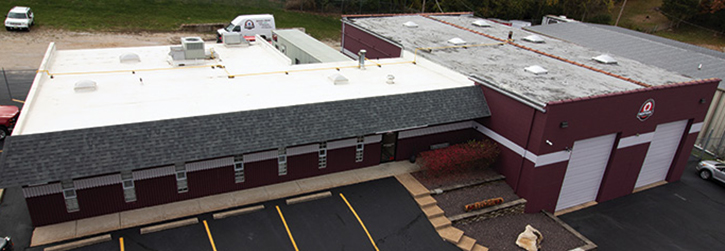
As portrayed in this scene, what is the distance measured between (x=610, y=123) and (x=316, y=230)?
15253 mm

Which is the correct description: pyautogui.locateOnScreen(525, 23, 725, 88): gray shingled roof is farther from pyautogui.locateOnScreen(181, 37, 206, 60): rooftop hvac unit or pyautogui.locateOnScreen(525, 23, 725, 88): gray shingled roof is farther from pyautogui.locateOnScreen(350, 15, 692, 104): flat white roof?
pyautogui.locateOnScreen(181, 37, 206, 60): rooftop hvac unit

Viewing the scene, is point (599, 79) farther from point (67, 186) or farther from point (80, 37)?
point (80, 37)

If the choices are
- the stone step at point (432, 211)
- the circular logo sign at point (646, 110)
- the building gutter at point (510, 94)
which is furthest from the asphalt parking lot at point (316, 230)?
the circular logo sign at point (646, 110)

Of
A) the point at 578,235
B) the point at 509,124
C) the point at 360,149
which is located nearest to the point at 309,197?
the point at 360,149

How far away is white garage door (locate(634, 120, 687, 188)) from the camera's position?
81.4ft

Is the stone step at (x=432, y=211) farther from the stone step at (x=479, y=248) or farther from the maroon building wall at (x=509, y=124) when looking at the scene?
the maroon building wall at (x=509, y=124)

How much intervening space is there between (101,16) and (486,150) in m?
46.7

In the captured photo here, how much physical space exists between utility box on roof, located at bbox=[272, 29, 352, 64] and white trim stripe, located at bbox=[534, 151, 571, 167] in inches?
525

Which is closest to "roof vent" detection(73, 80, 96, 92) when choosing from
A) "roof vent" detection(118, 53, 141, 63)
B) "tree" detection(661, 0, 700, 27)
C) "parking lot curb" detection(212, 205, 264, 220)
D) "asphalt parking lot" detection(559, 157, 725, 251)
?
"roof vent" detection(118, 53, 141, 63)

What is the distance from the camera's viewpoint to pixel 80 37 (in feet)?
144

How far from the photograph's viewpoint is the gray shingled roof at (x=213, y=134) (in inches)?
627

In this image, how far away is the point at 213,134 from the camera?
1825 cm

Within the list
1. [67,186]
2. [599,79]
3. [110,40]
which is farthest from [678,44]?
[110,40]

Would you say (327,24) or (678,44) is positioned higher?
(678,44)
